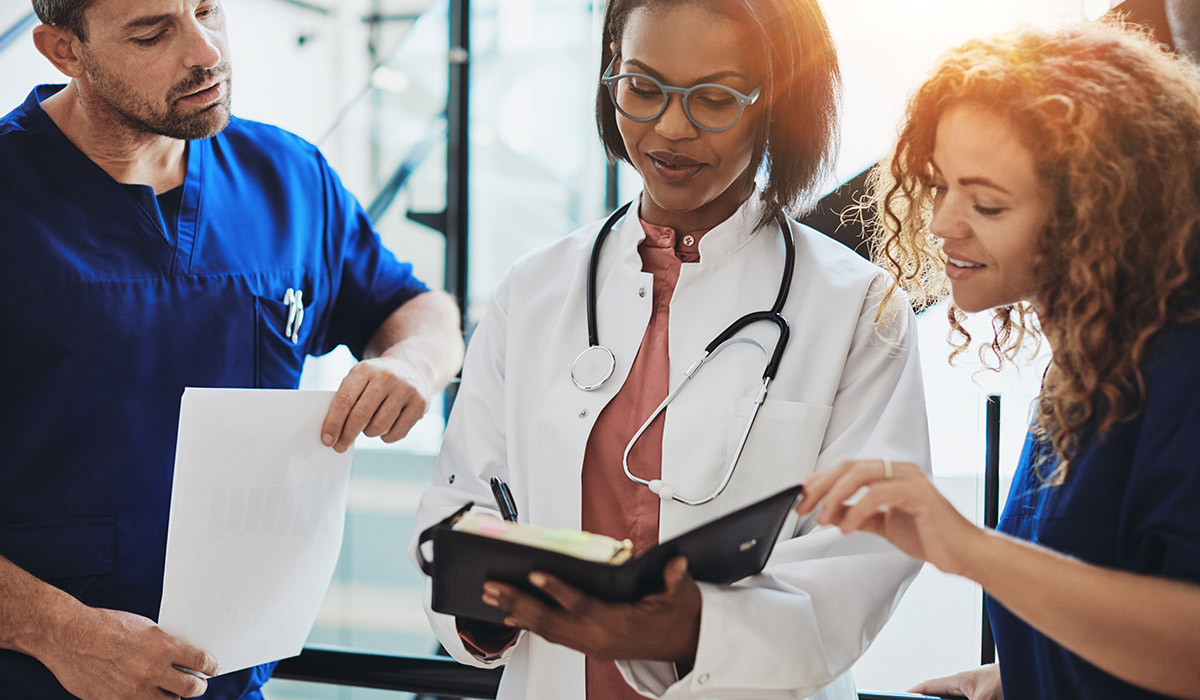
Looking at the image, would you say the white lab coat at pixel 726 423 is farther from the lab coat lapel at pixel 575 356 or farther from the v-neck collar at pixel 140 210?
the v-neck collar at pixel 140 210

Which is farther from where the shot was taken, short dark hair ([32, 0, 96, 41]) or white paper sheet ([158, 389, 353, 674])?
short dark hair ([32, 0, 96, 41])

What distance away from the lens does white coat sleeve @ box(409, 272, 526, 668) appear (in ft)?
4.11

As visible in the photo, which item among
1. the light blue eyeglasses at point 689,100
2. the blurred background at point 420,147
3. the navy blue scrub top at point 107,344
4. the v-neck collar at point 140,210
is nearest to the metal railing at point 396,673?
the navy blue scrub top at point 107,344

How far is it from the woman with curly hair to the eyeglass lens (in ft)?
0.76

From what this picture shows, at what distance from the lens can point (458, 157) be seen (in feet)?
12.9

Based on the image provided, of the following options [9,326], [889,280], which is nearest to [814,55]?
[889,280]

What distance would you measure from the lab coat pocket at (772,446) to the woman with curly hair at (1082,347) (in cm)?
23

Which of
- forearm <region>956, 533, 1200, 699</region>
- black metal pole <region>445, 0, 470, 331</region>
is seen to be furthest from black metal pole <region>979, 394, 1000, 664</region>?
black metal pole <region>445, 0, 470, 331</region>

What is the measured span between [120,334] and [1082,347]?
1206 mm

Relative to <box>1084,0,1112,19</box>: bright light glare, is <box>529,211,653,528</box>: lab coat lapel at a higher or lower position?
lower

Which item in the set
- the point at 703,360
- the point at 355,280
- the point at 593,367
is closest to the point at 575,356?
the point at 593,367

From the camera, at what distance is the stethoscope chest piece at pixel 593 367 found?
126 centimetres

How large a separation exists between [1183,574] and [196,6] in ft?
4.67

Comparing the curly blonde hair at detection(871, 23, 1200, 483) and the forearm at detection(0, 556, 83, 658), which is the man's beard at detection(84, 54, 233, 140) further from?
the curly blonde hair at detection(871, 23, 1200, 483)
